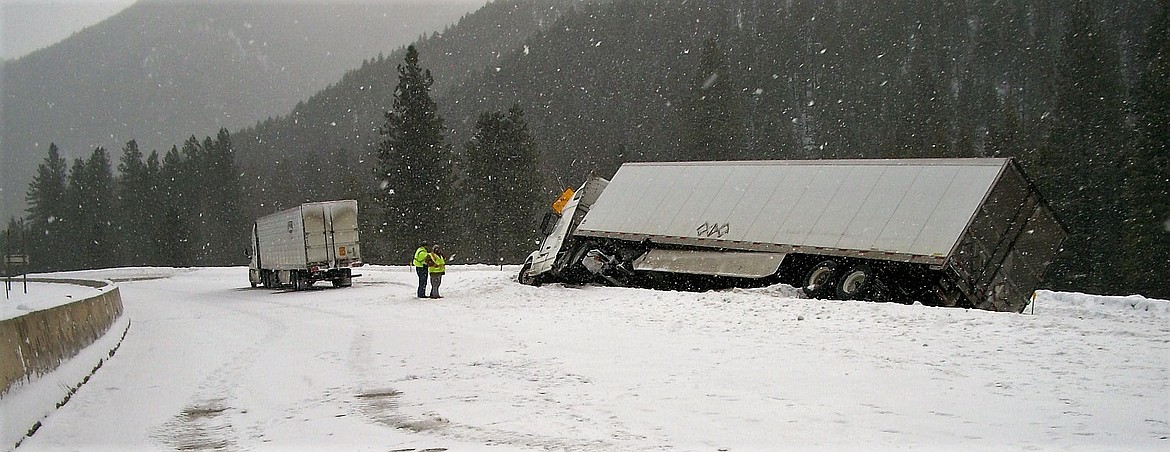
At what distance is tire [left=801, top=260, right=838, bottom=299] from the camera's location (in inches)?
739

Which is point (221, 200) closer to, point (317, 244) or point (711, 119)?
point (711, 119)

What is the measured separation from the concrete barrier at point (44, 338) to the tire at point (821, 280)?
42.4ft

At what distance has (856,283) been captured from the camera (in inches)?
730

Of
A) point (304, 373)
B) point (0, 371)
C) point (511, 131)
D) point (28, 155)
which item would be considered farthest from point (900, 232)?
point (28, 155)

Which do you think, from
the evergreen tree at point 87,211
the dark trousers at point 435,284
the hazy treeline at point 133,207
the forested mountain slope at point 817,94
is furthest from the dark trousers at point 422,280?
the evergreen tree at point 87,211

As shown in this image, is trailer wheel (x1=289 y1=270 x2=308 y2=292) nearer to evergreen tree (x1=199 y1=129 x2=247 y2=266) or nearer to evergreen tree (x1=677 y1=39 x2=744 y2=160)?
evergreen tree (x1=677 y1=39 x2=744 y2=160)

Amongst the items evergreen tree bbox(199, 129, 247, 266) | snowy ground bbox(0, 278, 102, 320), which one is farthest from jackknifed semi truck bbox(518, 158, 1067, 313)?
evergreen tree bbox(199, 129, 247, 266)

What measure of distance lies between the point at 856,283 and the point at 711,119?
5491cm

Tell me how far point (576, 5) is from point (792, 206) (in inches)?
4589

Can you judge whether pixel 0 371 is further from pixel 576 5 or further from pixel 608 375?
pixel 576 5

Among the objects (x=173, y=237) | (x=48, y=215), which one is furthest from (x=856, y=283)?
(x=48, y=215)

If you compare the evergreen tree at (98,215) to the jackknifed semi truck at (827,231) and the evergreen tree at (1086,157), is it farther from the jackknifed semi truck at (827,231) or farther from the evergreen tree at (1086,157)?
the evergreen tree at (1086,157)

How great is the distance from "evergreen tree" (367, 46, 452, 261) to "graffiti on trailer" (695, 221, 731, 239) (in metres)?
38.9

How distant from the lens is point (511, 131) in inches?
2454
